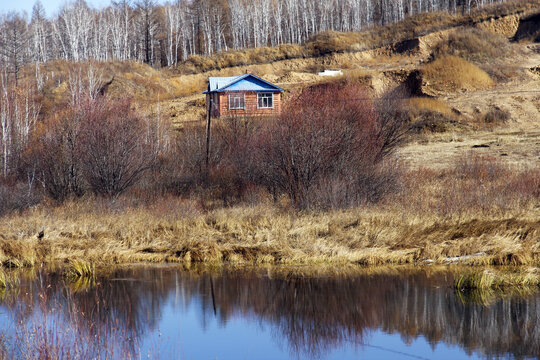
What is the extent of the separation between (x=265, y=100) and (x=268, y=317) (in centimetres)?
3508

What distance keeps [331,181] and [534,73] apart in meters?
32.8

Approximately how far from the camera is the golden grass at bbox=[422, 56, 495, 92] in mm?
45594

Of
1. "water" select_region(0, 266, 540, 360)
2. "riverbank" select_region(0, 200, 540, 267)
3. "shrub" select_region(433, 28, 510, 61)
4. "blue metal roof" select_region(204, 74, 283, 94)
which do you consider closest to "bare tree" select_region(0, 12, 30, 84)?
"blue metal roof" select_region(204, 74, 283, 94)

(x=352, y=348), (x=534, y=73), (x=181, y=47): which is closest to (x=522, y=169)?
(x=352, y=348)

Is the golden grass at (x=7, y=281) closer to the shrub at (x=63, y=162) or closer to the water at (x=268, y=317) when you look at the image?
the water at (x=268, y=317)

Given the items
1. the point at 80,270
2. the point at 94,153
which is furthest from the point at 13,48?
the point at 80,270

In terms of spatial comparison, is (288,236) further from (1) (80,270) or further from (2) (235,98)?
(2) (235,98)

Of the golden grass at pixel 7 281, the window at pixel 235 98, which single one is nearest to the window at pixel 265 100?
the window at pixel 235 98

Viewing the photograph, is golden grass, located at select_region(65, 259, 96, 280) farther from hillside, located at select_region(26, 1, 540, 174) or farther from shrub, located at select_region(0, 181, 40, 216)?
hillside, located at select_region(26, 1, 540, 174)

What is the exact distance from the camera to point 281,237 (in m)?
17.7

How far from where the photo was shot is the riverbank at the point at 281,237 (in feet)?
54.9

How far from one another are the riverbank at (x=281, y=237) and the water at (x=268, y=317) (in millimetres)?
1202

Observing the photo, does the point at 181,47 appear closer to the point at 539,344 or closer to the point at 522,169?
the point at 522,169

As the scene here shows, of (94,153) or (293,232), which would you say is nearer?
(293,232)
